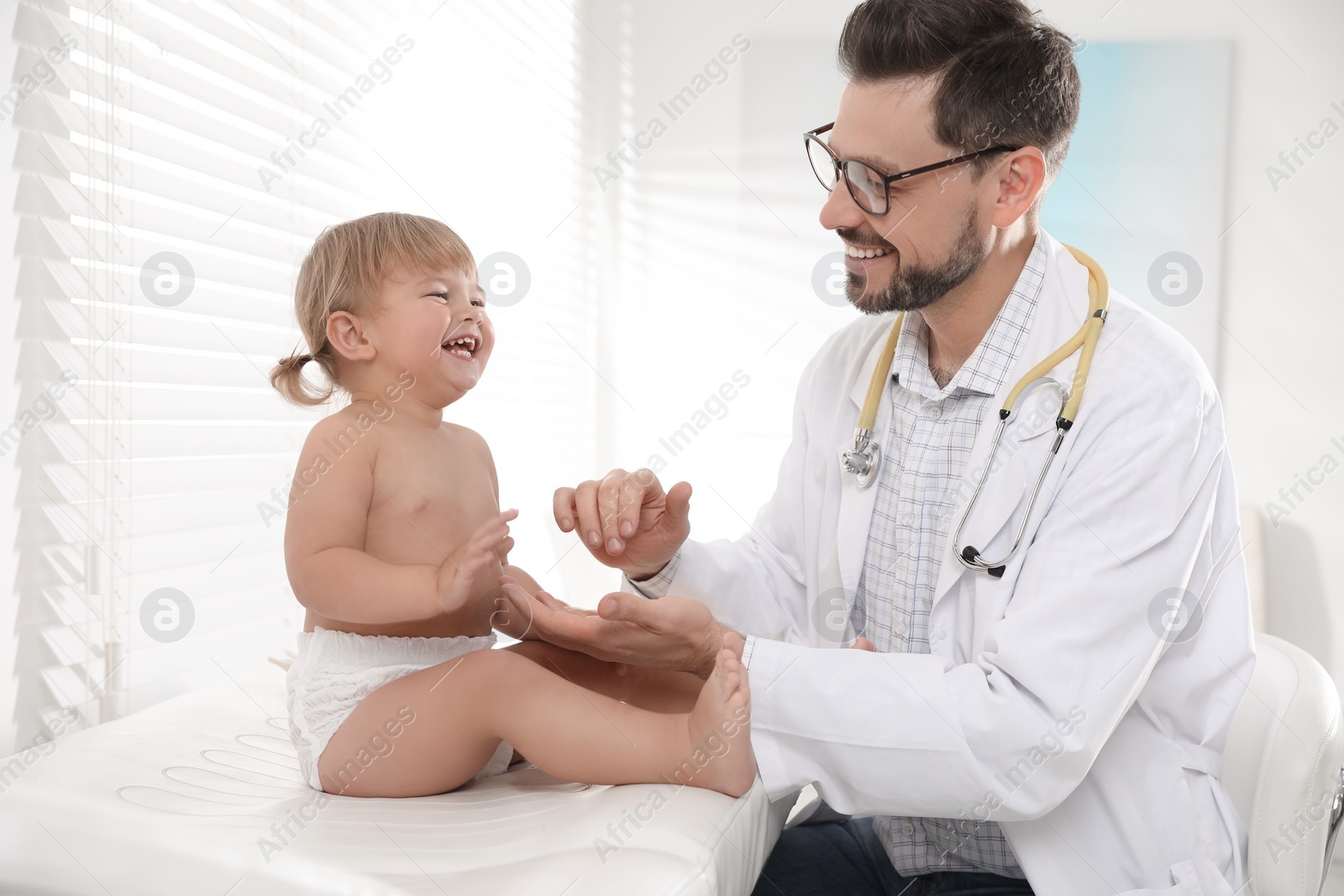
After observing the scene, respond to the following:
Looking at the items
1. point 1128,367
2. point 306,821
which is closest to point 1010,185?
point 1128,367

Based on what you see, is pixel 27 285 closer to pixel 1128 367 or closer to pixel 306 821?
pixel 306 821

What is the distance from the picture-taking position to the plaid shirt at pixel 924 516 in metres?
1.33

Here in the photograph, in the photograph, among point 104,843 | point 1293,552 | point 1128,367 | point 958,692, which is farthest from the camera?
point 1293,552

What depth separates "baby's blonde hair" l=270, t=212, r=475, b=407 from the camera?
1.35 m

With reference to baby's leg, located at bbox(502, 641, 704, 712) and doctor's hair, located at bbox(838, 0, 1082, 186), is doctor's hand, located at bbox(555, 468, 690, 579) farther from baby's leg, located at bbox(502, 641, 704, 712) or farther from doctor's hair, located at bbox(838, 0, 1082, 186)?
doctor's hair, located at bbox(838, 0, 1082, 186)

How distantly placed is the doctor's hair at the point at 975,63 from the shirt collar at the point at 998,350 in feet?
0.55

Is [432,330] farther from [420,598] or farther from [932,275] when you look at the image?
[932,275]

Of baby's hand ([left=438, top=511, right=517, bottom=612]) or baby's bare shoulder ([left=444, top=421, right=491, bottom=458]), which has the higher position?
baby's bare shoulder ([left=444, top=421, right=491, bottom=458])

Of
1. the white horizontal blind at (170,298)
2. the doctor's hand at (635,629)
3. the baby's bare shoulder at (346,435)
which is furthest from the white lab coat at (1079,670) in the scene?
the white horizontal blind at (170,298)

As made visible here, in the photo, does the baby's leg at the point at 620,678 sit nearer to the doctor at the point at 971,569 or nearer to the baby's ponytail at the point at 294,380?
the doctor at the point at 971,569

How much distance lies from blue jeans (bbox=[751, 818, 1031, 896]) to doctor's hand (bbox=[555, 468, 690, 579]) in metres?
0.47

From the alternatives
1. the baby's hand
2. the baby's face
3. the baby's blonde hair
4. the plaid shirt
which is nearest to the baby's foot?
the baby's hand

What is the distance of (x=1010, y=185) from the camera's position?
4.75ft

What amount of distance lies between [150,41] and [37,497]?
0.74 m
